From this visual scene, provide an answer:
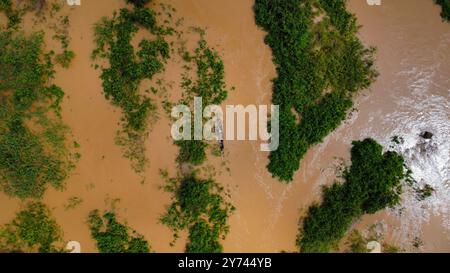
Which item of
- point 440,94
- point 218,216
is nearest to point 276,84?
point 218,216

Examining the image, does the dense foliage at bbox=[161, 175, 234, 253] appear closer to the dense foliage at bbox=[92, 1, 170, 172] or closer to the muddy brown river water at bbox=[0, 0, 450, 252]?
the muddy brown river water at bbox=[0, 0, 450, 252]

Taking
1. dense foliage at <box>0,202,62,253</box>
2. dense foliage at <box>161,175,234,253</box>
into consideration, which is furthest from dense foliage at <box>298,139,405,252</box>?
dense foliage at <box>0,202,62,253</box>

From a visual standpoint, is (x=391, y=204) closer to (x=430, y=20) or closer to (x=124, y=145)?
(x=430, y=20)

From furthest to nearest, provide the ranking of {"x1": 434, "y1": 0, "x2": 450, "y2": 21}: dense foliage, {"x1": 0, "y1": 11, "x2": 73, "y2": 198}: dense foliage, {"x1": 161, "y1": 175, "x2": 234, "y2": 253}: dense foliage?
{"x1": 434, "y1": 0, "x2": 450, "y2": 21}: dense foliage
{"x1": 161, "y1": 175, "x2": 234, "y2": 253}: dense foliage
{"x1": 0, "y1": 11, "x2": 73, "y2": 198}: dense foliage

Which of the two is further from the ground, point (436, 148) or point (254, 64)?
point (254, 64)

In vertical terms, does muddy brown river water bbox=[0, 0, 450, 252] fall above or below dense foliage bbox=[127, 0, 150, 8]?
below

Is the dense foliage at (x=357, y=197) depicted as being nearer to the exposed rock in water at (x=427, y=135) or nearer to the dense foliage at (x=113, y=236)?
the exposed rock in water at (x=427, y=135)
